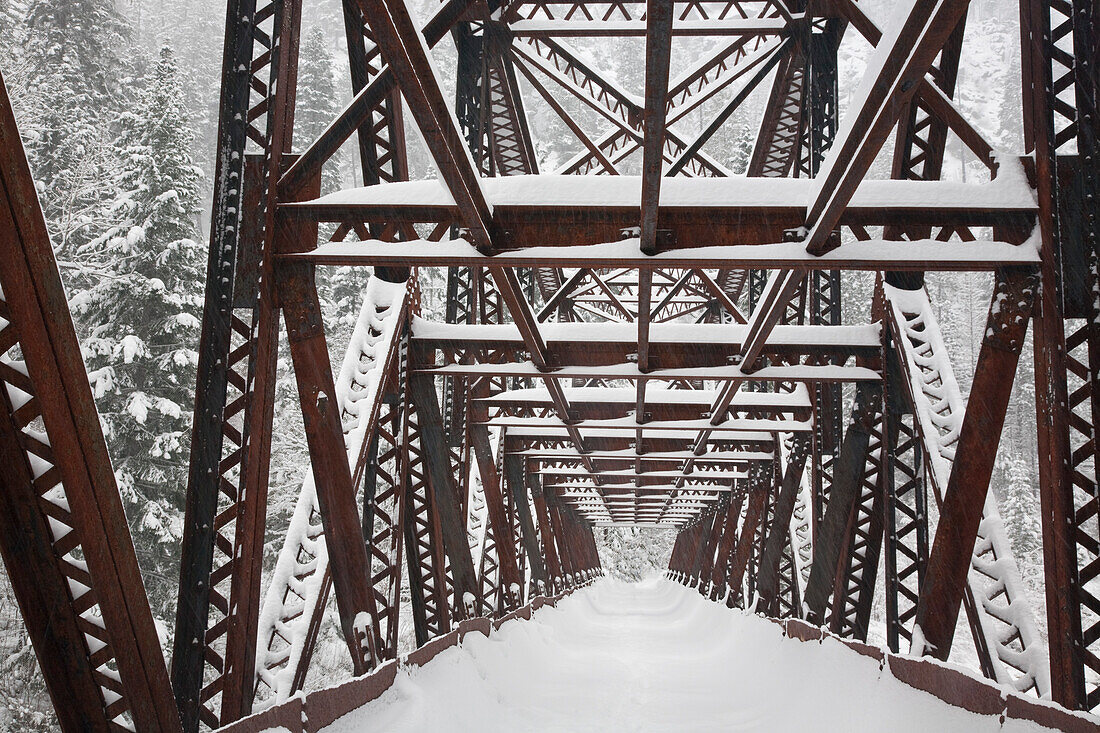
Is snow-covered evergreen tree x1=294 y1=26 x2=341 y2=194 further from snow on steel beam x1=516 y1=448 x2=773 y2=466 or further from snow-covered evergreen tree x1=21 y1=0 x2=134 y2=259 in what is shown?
snow on steel beam x1=516 y1=448 x2=773 y2=466

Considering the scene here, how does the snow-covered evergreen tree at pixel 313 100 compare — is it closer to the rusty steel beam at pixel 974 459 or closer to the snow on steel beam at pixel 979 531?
the snow on steel beam at pixel 979 531


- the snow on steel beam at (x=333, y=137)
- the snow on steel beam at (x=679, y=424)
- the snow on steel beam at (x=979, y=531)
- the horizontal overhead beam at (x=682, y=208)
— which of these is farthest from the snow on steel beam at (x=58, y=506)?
the snow on steel beam at (x=679, y=424)

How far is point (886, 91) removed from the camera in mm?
4141

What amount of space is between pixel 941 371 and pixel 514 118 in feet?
20.4

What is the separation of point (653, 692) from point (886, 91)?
8619mm

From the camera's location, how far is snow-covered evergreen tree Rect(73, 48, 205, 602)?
18266 mm

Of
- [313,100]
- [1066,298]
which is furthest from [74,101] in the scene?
[1066,298]

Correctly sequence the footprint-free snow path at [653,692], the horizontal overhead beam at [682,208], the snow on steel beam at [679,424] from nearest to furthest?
the footprint-free snow path at [653,692] < the horizontal overhead beam at [682,208] < the snow on steel beam at [679,424]

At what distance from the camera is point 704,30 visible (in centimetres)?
1053

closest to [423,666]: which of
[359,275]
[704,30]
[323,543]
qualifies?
[323,543]

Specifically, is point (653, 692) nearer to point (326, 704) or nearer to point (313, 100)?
point (326, 704)

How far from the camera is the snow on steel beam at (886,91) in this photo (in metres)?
3.60

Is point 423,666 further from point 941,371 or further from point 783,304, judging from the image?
point 941,371

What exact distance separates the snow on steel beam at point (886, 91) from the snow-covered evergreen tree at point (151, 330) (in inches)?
651
